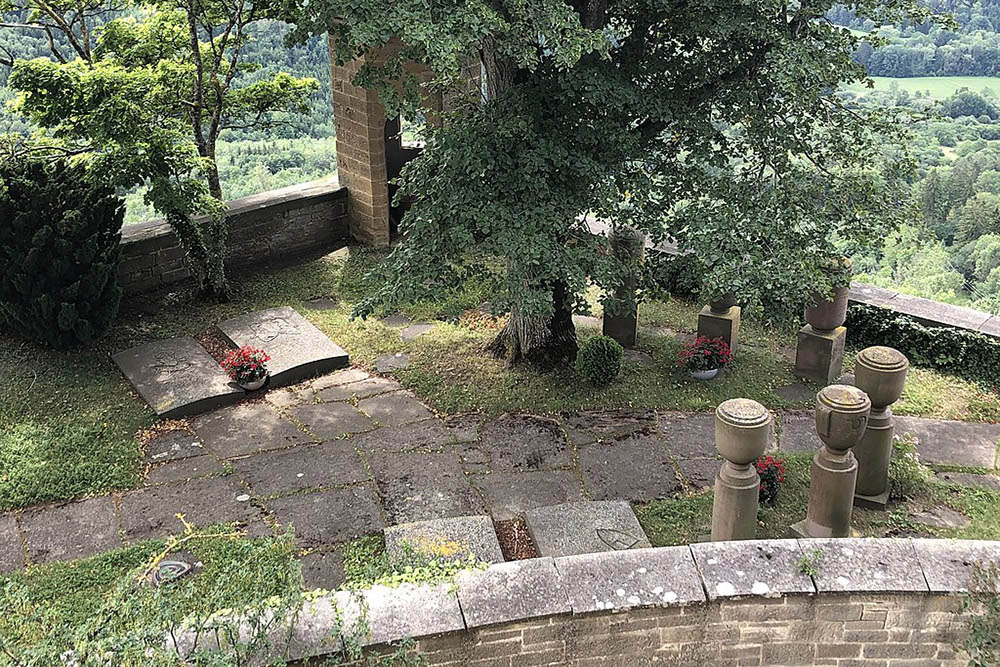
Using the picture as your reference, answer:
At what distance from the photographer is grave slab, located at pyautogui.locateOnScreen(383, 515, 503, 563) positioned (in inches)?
214

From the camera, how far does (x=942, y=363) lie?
26.0 ft

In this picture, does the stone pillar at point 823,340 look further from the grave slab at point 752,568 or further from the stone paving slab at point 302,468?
the stone paving slab at point 302,468

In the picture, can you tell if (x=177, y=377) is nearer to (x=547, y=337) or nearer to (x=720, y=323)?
(x=547, y=337)

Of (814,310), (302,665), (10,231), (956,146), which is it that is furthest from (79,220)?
(956,146)

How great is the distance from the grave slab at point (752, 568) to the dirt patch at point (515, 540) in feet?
5.07

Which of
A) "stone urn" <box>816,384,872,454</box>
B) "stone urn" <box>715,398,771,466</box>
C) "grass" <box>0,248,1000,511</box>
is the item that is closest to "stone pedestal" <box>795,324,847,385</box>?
"grass" <box>0,248,1000,511</box>

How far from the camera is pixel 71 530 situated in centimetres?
578

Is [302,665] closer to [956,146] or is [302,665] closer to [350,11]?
[350,11]

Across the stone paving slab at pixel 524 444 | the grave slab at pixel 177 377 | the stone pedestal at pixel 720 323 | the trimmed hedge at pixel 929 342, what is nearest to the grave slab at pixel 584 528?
the stone paving slab at pixel 524 444

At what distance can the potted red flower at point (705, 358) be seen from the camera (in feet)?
24.9

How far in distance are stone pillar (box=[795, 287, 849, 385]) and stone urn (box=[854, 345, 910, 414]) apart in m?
1.83

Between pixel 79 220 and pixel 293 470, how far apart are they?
2.74m

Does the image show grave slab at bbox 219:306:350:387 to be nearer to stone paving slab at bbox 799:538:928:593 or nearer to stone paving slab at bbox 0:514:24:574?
stone paving slab at bbox 0:514:24:574

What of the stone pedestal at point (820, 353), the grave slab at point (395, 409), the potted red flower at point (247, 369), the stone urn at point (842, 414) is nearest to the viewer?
the stone urn at point (842, 414)
